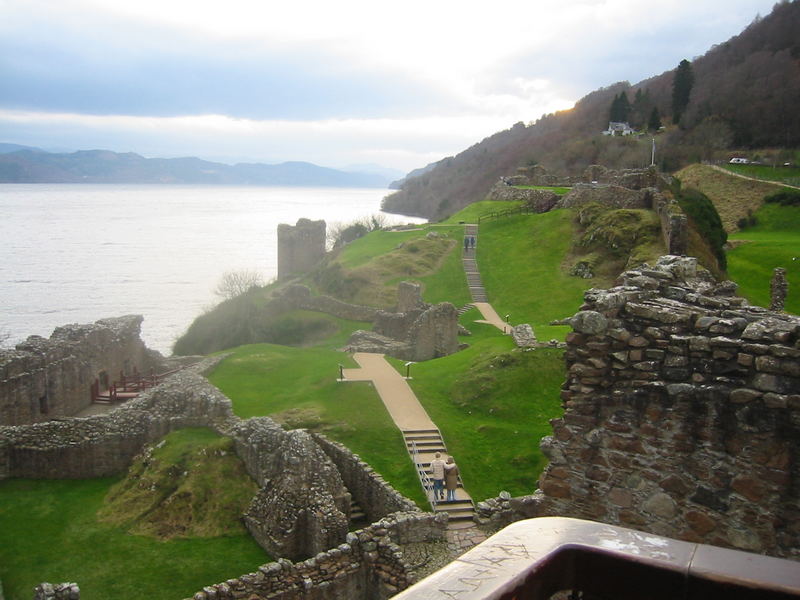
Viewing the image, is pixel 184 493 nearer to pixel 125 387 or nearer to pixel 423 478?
pixel 423 478

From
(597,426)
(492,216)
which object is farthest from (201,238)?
(597,426)

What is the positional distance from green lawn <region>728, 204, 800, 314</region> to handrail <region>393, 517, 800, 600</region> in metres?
34.7

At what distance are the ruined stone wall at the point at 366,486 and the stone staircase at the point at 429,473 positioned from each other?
2.84ft

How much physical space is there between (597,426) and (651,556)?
458 centimetres

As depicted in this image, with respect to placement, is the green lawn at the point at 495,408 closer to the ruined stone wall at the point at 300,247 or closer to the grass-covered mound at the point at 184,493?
the grass-covered mound at the point at 184,493

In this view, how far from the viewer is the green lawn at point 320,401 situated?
60.3ft

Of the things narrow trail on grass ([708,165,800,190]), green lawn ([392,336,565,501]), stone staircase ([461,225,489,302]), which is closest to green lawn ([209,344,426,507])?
green lawn ([392,336,565,501])

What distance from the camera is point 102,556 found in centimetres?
1524

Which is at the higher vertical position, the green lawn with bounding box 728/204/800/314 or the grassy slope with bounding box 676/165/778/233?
the grassy slope with bounding box 676/165/778/233

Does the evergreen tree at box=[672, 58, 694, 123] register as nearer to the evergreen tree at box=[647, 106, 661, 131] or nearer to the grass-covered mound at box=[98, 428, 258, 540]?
the evergreen tree at box=[647, 106, 661, 131]

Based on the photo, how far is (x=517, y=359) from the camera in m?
23.4

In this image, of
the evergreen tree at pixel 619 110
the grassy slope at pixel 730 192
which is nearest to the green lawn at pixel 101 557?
the grassy slope at pixel 730 192

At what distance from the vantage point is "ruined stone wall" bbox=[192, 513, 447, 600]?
42.6ft

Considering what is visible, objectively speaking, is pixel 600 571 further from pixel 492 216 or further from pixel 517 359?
pixel 492 216
